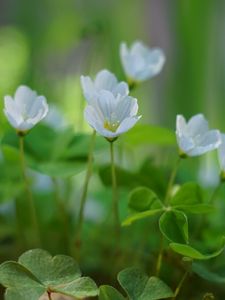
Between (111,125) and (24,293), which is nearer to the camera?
(24,293)

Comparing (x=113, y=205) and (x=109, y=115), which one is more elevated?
(x=109, y=115)

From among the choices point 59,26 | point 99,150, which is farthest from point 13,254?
point 59,26

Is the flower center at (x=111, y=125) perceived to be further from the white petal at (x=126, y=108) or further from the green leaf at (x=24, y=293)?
the green leaf at (x=24, y=293)

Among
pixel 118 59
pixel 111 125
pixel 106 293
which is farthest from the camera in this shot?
pixel 118 59

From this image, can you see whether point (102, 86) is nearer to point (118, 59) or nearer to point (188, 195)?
→ point (188, 195)

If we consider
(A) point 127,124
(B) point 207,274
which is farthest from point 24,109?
(B) point 207,274

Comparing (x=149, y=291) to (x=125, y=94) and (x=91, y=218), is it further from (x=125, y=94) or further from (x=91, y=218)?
(x=91, y=218)

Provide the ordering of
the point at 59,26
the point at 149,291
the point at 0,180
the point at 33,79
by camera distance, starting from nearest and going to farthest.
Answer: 1. the point at 149,291
2. the point at 0,180
3. the point at 33,79
4. the point at 59,26
